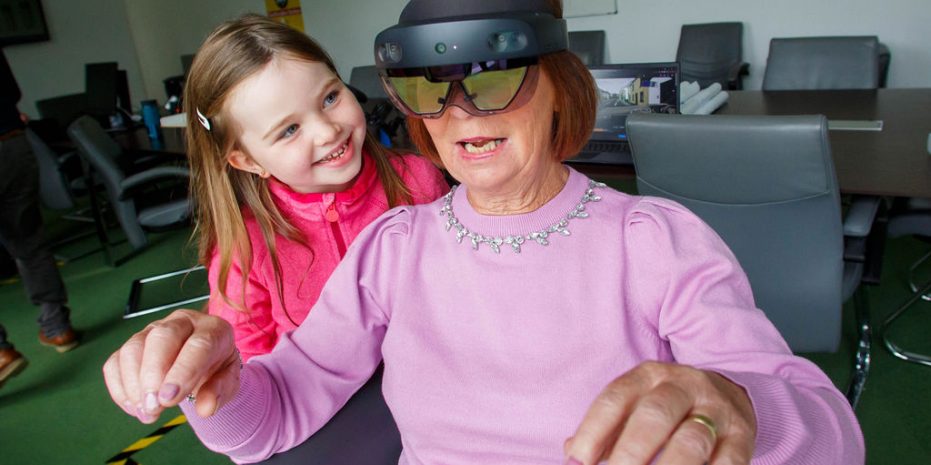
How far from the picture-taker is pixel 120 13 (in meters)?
8.09

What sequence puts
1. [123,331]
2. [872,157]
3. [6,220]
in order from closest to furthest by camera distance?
[872,157] → [6,220] → [123,331]

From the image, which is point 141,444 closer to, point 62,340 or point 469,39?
point 62,340

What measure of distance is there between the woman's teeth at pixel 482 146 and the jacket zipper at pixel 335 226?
44 centimetres

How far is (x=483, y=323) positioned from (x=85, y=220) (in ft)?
16.2

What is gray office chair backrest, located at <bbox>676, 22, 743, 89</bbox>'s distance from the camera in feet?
15.2

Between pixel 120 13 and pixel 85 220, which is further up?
pixel 120 13

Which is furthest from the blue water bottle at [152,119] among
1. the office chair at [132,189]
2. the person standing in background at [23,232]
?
the person standing in background at [23,232]

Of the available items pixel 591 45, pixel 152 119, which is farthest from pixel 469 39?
pixel 591 45

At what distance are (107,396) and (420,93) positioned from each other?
2.58 m

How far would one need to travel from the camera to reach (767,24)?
4578mm

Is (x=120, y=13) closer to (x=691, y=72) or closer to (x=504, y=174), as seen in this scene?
(x=691, y=72)

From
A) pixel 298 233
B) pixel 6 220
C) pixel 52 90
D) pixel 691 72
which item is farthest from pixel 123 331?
pixel 52 90

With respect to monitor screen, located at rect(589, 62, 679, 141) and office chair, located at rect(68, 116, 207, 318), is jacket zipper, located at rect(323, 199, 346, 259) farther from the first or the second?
office chair, located at rect(68, 116, 207, 318)

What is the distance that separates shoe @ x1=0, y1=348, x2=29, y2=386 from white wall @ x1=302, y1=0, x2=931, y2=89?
13.7ft
